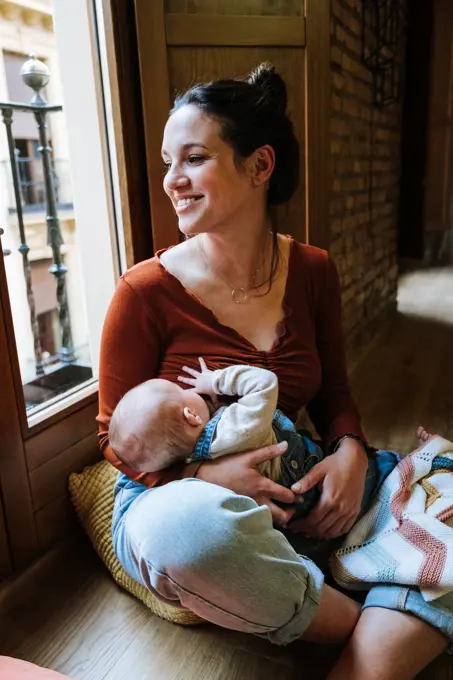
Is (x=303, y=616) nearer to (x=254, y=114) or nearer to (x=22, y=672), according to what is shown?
(x=22, y=672)

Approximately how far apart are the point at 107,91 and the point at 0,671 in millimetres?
1295

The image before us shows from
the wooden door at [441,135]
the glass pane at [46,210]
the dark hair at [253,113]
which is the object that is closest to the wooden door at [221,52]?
the glass pane at [46,210]

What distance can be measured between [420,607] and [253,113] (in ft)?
3.11

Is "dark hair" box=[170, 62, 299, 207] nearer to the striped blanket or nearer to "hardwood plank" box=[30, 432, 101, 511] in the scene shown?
the striped blanket

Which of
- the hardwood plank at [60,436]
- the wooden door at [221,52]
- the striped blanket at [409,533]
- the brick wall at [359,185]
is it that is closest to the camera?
the striped blanket at [409,533]

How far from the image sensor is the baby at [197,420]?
1.02m

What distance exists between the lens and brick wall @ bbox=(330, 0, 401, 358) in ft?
7.39

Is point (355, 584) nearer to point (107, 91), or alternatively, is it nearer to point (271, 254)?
point (271, 254)

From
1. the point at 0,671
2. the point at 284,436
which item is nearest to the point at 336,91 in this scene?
the point at 284,436

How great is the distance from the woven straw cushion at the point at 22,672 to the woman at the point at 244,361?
20 centimetres

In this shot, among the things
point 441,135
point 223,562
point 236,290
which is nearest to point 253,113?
point 236,290

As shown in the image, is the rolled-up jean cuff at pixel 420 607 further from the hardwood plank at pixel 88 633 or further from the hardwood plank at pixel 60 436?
the hardwood plank at pixel 60 436

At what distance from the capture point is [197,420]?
1046 millimetres

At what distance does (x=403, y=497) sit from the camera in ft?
3.77
